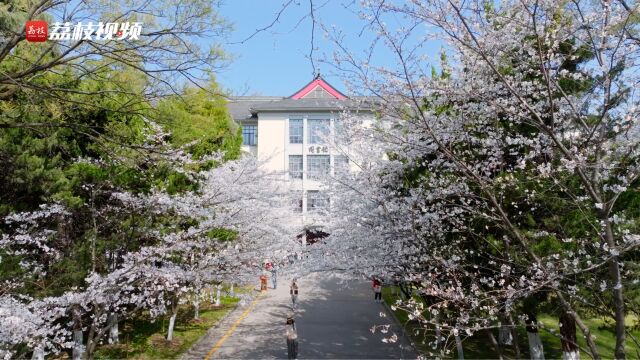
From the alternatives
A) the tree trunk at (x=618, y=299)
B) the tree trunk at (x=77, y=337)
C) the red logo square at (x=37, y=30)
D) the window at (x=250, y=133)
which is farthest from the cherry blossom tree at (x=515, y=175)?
the window at (x=250, y=133)

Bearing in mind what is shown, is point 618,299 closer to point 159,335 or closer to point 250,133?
point 159,335

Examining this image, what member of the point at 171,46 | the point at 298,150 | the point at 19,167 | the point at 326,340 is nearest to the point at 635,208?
the point at 171,46

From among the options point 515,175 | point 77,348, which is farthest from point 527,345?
point 77,348

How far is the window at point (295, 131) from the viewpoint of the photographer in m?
41.2

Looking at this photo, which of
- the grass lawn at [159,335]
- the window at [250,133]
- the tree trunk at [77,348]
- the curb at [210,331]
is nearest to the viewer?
the tree trunk at [77,348]

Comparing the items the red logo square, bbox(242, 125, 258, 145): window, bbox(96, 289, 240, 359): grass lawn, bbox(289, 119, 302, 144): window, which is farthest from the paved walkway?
bbox(242, 125, 258, 145): window

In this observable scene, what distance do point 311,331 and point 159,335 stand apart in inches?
207

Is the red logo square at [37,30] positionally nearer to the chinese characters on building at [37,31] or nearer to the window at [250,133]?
the chinese characters on building at [37,31]

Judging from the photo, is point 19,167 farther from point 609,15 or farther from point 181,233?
point 609,15

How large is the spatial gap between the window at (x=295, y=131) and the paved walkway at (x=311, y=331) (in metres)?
17.6

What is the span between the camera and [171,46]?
6.84 meters

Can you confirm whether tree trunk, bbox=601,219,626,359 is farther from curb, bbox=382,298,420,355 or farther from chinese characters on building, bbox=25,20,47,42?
chinese characters on building, bbox=25,20,47,42

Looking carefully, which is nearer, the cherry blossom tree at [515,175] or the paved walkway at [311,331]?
the cherry blossom tree at [515,175]

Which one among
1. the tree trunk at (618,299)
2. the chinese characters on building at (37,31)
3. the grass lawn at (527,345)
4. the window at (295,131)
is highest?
the window at (295,131)
